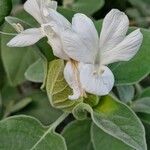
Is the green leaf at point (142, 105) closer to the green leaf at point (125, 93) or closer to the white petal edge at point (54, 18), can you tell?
the green leaf at point (125, 93)

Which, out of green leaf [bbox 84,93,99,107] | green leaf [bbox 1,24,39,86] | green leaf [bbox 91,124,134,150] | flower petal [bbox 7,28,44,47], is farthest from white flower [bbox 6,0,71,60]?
green leaf [bbox 1,24,39,86]

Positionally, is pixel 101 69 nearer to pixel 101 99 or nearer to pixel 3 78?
pixel 101 99

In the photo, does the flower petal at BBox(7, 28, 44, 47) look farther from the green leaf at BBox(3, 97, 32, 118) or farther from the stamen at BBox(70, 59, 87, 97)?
the green leaf at BBox(3, 97, 32, 118)

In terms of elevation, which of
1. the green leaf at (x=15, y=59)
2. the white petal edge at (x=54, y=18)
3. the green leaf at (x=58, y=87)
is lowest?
the green leaf at (x=15, y=59)

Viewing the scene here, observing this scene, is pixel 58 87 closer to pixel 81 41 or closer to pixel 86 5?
pixel 81 41

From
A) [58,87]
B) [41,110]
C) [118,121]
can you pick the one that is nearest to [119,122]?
[118,121]

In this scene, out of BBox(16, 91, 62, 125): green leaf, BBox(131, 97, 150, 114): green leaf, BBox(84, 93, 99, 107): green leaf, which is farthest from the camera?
BBox(16, 91, 62, 125): green leaf

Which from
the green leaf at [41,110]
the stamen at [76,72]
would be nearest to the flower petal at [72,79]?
the stamen at [76,72]
